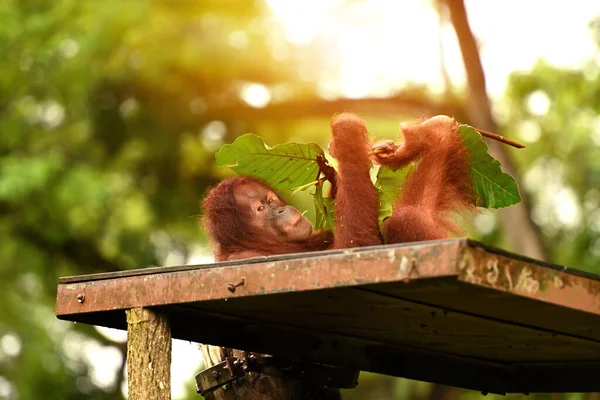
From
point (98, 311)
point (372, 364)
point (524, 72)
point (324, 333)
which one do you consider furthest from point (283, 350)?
point (524, 72)

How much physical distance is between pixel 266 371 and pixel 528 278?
1409 millimetres

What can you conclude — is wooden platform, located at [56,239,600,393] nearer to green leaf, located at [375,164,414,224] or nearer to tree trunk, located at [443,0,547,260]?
green leaf, located at [375,164,414,224]

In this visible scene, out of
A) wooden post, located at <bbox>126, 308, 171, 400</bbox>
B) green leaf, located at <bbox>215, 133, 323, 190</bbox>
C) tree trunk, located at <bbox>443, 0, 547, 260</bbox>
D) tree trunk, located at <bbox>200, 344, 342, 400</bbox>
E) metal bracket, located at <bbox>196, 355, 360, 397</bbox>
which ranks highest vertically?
tree trunk, located at <bbox>443, 0, 547, 260</bbox>

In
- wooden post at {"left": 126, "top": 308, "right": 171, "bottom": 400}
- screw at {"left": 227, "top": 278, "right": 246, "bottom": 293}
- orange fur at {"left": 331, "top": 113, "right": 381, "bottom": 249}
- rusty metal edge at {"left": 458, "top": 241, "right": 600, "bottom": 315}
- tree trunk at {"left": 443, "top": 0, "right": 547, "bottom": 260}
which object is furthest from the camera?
tree trunk at {"left": 443, "top": 0, "right": 547, "bottom": 260}

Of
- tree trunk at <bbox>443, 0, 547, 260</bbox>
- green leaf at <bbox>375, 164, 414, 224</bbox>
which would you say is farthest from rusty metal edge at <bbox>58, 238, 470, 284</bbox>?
tree trunk at <bbox>443, 0, 547, 260</bbox>

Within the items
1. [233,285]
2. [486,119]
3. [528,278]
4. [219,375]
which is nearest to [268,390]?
[219,375]

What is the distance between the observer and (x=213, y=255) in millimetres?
4152

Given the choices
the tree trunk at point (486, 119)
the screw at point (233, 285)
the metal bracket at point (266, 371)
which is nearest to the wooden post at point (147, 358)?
the screw at point (233, 285)

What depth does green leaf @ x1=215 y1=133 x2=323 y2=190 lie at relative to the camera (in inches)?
146

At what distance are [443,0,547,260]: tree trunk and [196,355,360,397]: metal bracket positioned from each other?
4.58m

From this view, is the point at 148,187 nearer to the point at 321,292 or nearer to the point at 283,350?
the point at 283,350

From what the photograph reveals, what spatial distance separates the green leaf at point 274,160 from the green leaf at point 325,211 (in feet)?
0.42

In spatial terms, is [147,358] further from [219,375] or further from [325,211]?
[325,211]

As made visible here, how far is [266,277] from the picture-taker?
2840 mm
